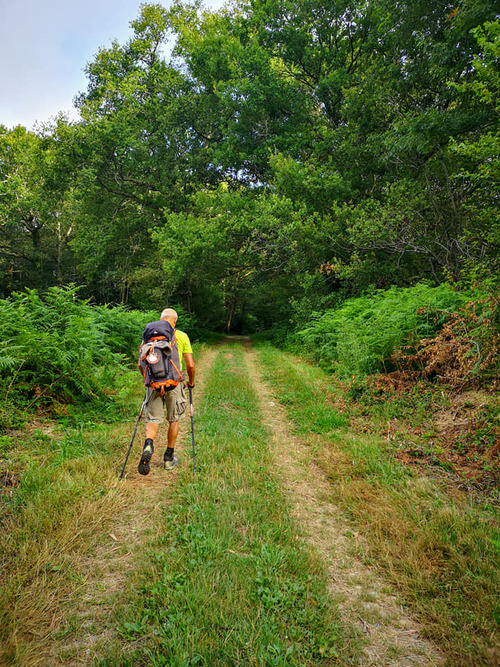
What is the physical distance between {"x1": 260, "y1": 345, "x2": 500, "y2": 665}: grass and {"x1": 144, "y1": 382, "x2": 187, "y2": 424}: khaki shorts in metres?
2.19

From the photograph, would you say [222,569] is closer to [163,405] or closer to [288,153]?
[163,405]

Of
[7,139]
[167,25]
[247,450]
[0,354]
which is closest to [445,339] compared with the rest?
[247,450]

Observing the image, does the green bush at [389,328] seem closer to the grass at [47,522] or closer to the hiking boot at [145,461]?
the hiking boot at [145,461]

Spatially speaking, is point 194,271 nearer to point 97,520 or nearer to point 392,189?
point 392,189

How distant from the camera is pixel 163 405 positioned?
4.12 meters

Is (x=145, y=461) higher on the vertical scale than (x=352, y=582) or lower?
higher

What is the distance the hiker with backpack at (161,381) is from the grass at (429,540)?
220 cm

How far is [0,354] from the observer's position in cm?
483

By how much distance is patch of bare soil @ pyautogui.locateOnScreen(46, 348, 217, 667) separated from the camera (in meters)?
1.82

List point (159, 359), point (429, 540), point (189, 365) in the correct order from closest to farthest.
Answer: point (429, 540) → point (159, 359) → point (189, 365)

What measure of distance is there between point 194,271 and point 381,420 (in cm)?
1391

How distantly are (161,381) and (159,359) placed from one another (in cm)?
29

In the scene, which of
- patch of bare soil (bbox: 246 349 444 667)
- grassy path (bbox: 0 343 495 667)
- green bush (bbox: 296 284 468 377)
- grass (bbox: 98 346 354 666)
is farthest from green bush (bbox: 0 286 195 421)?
green bush (bbox: 296 284 468 377)

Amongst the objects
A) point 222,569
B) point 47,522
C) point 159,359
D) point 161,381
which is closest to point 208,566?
point 222,569
